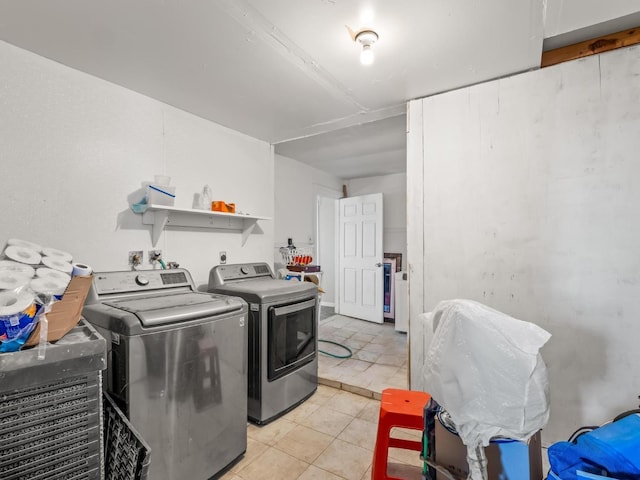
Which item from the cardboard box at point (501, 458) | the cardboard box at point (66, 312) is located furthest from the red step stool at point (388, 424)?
the cardboard box at point (66, 312)

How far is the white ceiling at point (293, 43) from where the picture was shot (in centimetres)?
144

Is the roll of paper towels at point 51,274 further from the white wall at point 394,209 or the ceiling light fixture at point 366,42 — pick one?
the white wall at point 394,209

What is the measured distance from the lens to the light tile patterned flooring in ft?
5.89

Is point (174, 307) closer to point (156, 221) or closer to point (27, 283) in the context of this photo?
point (27, 283)

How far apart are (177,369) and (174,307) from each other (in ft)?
1.03

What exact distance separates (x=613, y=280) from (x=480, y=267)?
0.67 meters

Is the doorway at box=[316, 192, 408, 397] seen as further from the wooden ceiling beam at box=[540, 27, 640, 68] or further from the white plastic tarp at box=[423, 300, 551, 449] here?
the wooden ceiling beam at box=[540, 27, 640, 68]

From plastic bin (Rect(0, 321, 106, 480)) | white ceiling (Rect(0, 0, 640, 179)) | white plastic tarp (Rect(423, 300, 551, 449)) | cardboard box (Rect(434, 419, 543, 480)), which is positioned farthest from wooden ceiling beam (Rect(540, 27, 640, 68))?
plastic bin (Rect(0, 321, 106, 480))

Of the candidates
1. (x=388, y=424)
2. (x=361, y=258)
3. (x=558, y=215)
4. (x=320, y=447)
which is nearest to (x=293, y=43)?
(x=558, y=215)

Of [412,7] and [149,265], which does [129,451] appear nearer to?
[149,265]

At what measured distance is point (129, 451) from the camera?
49.5 inches

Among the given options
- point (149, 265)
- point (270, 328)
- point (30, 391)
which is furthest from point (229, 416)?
point (149, 265)

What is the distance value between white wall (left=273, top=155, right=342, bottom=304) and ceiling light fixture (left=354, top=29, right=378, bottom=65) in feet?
8.09

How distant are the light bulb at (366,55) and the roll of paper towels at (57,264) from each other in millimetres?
1732
